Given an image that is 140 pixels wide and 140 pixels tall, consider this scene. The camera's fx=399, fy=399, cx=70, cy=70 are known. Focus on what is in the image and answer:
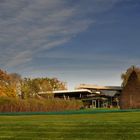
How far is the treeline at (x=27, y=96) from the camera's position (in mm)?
49875

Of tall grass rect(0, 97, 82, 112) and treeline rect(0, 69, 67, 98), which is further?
treeline rect(0, 69, 67, 98)

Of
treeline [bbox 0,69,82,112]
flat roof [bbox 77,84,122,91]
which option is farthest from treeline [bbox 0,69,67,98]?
flat roof [bbox 77,84,122,91]

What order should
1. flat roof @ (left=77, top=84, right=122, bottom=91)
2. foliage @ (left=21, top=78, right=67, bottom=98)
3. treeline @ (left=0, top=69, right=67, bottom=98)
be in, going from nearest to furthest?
treeline @ (left=0, top=69, right=67, bottom=98)
flat roof @ (left=77, top=84, right=122, bottom=91)
foliage @ (left=21, top=78, right=67, bottom=98)

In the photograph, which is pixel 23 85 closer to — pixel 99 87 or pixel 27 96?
pixel 27 96

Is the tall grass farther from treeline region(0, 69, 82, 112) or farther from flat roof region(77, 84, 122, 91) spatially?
flat roof region(77, 84, 122, 91)

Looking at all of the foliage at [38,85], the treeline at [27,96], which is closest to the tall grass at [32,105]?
Answer: the treeline at [27,96]

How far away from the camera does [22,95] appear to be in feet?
292

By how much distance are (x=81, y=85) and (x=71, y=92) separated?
25.4 feet

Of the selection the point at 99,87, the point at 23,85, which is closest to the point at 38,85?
the point at 23,85

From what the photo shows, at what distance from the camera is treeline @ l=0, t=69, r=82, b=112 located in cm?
4988

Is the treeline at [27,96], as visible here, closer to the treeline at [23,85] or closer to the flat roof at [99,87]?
the treeline at [23,85]

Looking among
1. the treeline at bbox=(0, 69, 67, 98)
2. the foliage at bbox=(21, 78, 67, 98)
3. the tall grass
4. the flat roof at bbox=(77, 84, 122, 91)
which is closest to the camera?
the tall grass

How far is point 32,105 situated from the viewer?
171 feet

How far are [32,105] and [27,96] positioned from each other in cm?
3595
